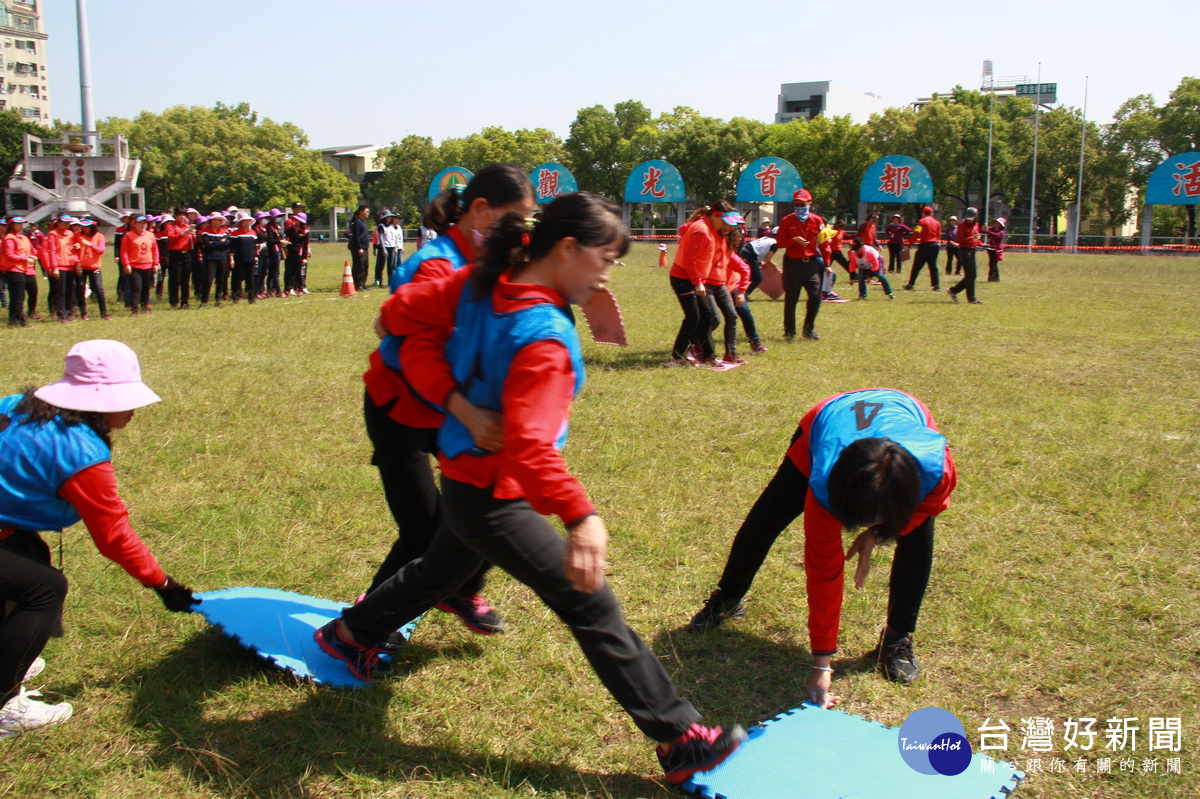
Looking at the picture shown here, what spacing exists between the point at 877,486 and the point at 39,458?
97.3 inches

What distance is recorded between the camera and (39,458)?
2.62 meters

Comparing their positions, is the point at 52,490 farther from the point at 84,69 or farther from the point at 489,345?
the point at 84,69

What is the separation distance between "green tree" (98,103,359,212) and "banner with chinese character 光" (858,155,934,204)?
180ft

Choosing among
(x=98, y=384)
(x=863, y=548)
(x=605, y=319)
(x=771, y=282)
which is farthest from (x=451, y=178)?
(x=771, y=282)

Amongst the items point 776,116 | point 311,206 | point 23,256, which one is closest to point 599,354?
point 23,256

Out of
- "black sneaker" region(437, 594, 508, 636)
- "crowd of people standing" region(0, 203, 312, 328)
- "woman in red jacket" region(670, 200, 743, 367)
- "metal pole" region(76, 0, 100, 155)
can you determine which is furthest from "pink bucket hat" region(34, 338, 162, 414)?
"metal pole" region(76, 0, 100, 155)

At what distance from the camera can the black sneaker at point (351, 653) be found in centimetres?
306

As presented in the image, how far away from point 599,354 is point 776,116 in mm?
93259

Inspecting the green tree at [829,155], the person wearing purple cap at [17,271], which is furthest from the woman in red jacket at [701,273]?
the green tree at [829,155]

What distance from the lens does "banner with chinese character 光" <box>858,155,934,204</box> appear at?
3356 centimetres

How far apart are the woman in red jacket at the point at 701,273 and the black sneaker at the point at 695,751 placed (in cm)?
678

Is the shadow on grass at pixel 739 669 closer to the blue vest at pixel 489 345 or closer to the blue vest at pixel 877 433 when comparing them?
the blue vest at pixel 877 433

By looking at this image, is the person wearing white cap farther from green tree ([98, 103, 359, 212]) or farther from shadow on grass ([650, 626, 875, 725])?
green tree ([98, 103, 359, 212])

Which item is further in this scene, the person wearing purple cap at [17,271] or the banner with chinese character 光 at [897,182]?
the banner with chinese character 光 at [897,182]
